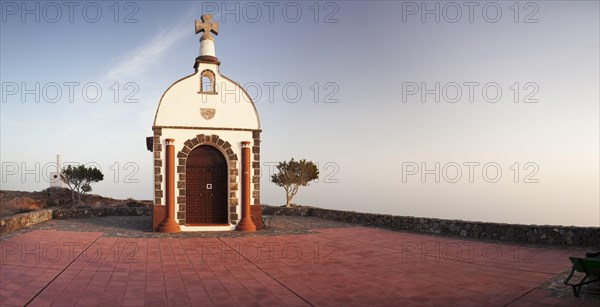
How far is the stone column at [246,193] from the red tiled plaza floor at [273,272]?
8.62 feet

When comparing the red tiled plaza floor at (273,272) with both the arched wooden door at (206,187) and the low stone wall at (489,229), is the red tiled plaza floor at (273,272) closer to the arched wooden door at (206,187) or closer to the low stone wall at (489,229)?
the low stone wall at (489,229)

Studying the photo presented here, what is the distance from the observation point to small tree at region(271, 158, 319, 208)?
24.8 m

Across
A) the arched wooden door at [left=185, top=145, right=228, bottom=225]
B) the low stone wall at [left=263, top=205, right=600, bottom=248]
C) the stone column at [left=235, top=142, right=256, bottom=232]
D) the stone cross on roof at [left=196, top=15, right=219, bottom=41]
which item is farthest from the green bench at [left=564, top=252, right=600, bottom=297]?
the stone cross on roof at [left=196, top=15, right=219, bottom=41]

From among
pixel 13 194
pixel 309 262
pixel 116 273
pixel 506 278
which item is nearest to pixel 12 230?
pixel 116 273

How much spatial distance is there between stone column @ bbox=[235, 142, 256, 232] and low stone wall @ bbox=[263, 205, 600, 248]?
4.82 metres

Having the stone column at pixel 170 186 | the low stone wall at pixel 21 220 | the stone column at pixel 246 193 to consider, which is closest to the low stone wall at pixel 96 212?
the low stone wall at pixel 21 220

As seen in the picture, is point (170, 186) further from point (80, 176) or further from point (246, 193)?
point (80, 176)

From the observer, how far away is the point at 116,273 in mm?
7902

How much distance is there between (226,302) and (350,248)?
18.2 ft

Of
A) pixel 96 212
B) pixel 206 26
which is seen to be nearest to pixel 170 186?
pixel 206 26

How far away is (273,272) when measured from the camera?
27.0 ft

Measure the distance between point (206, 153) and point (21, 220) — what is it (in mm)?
6443

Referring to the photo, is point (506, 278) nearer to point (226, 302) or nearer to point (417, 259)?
point (417, 259)

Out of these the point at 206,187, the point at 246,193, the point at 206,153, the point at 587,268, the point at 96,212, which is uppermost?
the point at 206,153
